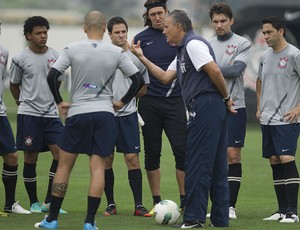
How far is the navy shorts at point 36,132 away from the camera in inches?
502

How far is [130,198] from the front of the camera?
1416 cm

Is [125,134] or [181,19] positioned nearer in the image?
[181,19]

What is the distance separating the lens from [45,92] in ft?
41.7

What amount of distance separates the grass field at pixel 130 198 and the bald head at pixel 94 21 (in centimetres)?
218

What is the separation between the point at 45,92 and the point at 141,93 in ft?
4.28

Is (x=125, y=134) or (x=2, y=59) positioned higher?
(x=2, y=59)

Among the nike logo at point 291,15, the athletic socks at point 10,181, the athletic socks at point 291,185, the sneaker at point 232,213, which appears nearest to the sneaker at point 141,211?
the sneaker at point 232,213

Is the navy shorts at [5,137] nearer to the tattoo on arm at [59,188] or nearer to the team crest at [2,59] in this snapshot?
the team crest at [2,59]

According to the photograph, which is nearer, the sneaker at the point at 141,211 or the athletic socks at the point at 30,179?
the sneaker at the point at 141,211

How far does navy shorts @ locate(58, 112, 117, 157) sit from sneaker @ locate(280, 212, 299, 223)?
240 cm

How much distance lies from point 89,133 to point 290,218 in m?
2.71

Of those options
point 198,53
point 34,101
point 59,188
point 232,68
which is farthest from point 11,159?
point 198,53

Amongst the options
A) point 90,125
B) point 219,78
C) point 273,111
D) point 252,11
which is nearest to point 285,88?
point 273,111

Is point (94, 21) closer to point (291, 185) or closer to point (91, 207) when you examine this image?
point (91, 207)
